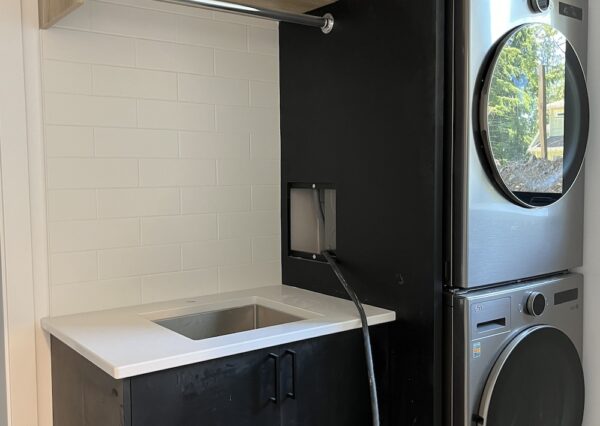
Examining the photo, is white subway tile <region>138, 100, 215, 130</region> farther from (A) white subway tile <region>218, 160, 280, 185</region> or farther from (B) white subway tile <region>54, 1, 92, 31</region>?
(B) white subway tile <region>54, 1, 92, 31</region>

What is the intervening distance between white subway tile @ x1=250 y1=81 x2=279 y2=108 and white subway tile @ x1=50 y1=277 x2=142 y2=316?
2.57 ft

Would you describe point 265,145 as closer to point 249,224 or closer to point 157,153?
point 249,224

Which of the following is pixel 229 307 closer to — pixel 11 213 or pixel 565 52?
pixel 11 213

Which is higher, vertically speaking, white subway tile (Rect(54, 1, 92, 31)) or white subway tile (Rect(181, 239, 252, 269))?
white subway tile (Rect(54, 1, 92, 31))

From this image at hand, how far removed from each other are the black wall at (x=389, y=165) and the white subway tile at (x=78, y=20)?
73 cm

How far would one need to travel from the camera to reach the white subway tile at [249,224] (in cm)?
221

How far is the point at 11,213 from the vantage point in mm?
1766

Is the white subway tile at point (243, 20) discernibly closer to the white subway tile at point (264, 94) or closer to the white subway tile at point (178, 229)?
the white subway tile at point (264, 94)

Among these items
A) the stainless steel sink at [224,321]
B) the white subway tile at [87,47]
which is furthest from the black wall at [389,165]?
the white subway tile at [87,47]

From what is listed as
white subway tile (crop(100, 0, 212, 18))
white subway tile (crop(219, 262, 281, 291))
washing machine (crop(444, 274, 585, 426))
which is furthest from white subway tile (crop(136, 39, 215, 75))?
washing machine (crop(444, 274, 585, 426))

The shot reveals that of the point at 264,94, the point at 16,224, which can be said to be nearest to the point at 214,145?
the point at 264,94

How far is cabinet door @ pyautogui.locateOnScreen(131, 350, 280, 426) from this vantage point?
4.61 feet

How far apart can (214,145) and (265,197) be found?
0.95 ft

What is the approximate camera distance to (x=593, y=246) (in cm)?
206
